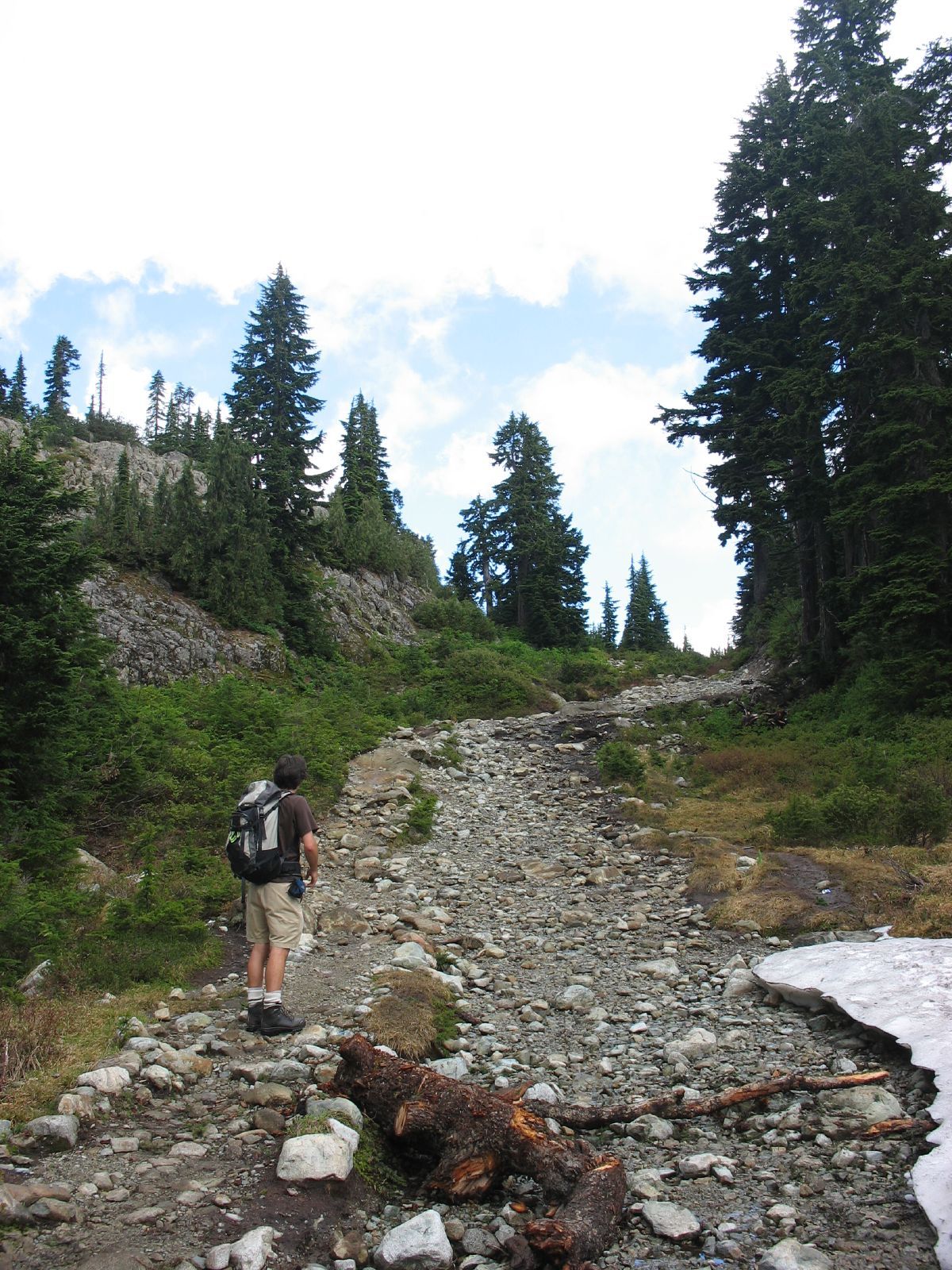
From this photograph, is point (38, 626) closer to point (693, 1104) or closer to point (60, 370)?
point (693, 1104)

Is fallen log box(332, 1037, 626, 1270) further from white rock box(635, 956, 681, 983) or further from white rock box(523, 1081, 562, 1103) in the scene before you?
white rock box(635, 956, 681, 983)

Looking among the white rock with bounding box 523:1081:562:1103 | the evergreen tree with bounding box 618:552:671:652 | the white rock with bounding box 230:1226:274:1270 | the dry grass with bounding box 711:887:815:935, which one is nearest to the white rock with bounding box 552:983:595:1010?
the white rock with bounding box 523:1081:562:1103

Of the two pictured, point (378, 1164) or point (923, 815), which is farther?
point (923, 815)

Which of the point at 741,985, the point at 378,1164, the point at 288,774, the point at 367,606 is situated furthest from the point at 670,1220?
the point at 367,606

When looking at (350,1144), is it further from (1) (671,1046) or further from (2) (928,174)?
(2) (928,174)

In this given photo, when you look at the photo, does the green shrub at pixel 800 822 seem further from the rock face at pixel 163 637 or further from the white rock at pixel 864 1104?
the rock face at pixel 163 637

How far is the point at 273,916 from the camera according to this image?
5.71 metres

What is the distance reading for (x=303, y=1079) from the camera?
461 cm

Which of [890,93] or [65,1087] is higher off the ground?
[890,93]

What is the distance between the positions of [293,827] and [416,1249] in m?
3.27

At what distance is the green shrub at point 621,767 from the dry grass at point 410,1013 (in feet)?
29.2

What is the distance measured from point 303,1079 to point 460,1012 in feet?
5.61

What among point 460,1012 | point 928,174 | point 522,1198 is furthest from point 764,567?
point 522,1198

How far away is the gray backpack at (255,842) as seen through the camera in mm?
5703
